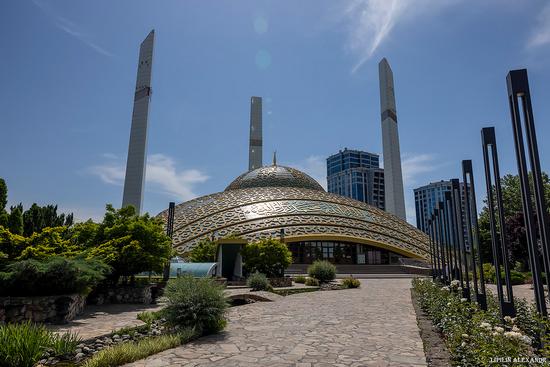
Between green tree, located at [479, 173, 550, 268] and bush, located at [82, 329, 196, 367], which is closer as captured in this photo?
bush, located at [82, 329, 196, 367]

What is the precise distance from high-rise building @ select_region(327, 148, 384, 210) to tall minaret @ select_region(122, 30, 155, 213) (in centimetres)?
8359

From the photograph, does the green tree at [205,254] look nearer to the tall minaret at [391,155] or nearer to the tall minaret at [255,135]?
the tall minaret at [391,155]

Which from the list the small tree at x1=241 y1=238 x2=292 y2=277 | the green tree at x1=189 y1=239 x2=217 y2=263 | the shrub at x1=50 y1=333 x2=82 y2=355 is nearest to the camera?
the shrub at x1=50 y1=333 x2=82 y2=355

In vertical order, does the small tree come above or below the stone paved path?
above

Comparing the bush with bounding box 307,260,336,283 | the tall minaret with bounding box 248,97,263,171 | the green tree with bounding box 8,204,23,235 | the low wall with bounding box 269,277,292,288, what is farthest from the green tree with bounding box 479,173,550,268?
the tall minaret with bounding box 248,97,263,171

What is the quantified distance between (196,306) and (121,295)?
715 cm

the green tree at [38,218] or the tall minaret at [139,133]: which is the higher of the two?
the tall minaret at [139,133]

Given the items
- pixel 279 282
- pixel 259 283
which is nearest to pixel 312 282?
pixel 279 282

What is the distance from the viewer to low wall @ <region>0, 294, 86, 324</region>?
9.23 metres

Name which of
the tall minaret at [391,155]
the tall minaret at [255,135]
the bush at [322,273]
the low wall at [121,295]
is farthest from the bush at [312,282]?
the tall minaret at [255,135]

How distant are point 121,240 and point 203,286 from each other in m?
6.48

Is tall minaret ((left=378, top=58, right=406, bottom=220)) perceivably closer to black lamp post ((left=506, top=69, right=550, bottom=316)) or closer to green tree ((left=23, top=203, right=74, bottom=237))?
green tree ((left=23, top=203, right=74, bottom=237))

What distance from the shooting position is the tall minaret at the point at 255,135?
7100 cm

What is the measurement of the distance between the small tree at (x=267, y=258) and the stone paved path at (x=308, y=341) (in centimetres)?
1126
